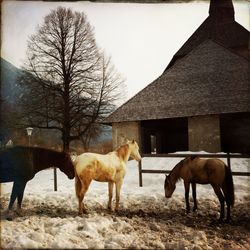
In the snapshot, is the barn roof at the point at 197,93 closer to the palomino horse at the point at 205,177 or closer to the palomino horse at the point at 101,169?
the palomino horse at the point at 101,169

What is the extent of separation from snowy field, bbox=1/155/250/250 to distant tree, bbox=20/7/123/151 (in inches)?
19.8

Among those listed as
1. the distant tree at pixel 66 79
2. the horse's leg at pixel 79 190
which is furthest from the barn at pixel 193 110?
the horse's leg at pixel 79 190

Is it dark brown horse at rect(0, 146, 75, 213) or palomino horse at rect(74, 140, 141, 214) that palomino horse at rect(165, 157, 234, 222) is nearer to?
palomino horse at rect(74, 140, 141, 214)

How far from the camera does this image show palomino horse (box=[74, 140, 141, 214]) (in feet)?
8.86

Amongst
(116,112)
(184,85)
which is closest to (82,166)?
(116,112)

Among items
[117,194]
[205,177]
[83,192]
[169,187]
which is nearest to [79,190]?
[83,192]

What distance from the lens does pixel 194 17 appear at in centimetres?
308

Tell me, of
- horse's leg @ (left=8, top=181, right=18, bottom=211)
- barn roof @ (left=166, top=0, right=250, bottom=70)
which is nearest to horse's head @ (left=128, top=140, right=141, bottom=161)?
barn roof @ (left=166, top=0, right=250, bottom=70)

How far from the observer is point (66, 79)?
2.79 metres

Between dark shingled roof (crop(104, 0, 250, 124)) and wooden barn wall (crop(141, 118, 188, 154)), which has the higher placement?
dark shingled roof (crop(104, 0, 250, 124))

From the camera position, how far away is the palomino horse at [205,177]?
9.12ft

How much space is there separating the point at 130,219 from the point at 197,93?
1.36m

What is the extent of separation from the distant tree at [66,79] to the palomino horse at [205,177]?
33.8 inches

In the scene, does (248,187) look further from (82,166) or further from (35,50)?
(35,50)
